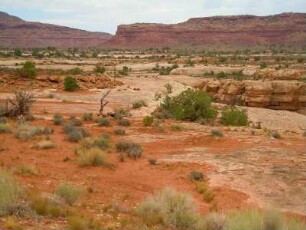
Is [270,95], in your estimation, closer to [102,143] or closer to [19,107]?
[19,107]

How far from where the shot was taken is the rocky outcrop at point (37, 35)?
16588cm

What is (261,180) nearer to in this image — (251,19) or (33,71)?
(33,71)

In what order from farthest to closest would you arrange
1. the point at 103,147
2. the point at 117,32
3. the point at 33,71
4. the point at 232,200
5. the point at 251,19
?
1. the point at 117,32
2. the point at 251,19
3. the point at 33,71
4. the point at 103,147
5. the point at 232,200

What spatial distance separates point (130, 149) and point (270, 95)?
23.6 m

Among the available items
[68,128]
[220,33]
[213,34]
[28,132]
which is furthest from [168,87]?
[213,34]

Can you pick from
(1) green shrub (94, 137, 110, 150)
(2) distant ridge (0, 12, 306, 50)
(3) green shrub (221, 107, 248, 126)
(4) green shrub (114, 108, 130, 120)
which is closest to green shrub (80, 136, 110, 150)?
(1) green shrub (94, 137, 110, 150)

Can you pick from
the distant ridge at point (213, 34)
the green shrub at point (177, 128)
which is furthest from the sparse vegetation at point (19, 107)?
the distant ridge at point (213, 34)

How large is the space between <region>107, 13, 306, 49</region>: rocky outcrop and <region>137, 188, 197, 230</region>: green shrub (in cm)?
11896

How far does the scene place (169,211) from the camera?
28.6 feet

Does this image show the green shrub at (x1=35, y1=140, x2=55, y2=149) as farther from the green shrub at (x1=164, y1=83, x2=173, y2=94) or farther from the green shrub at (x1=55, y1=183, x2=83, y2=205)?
the green shrub at (x1=164, y1=83, x2=173, y2=94)

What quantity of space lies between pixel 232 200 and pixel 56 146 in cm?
673

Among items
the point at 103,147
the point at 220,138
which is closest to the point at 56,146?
the point at 103,147

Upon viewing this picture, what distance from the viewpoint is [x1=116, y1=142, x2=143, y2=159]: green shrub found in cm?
1525

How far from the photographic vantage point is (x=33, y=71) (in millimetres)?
37812
